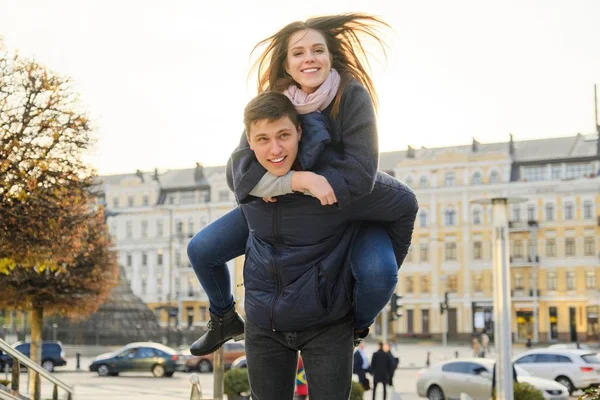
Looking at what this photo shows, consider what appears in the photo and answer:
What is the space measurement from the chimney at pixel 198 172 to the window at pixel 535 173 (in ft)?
105

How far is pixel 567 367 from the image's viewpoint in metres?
29.9

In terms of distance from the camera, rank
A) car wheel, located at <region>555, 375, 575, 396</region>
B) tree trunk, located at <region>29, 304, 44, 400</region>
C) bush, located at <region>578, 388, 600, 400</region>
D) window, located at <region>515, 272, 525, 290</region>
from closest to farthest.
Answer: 1. bush, located at <region>578, 388, 600, 400</region>
2. tree trunk, located at <region>29, 304, 44, 400</region>
3. car wheel, located at <region>555, 375, 575, 396</region>
4. window, located at <region>515, 272, 525, 290</region>

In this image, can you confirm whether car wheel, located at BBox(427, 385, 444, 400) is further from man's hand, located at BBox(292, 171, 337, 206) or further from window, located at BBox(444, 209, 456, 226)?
window, located at BBox(444, 209, 456, 226)

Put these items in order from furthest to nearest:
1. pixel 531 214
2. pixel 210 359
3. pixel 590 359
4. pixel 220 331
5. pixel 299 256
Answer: pixel 531 214 → pixel 210 359 → pixel 590 359 → pixel 220 331 → pixel 299 256

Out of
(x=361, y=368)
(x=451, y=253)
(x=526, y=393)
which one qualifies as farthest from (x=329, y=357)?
(x=451, y=253)

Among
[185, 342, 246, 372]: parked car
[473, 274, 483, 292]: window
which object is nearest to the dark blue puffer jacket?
[185, 342, 246, 372]: parked car

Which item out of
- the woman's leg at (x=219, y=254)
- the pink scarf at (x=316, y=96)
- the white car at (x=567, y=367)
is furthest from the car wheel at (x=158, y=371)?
the pink scarf at (x=316, y=96)

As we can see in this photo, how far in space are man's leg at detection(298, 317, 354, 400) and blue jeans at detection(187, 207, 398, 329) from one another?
0.22 ft

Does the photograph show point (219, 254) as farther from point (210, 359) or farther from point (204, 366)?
point (204, 366)

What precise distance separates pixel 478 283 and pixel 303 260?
7798 centimetres

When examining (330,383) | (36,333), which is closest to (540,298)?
(36,333)

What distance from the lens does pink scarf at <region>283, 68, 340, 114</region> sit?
3.15 meters

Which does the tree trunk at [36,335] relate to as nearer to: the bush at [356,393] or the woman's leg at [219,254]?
the bush at [356,393]

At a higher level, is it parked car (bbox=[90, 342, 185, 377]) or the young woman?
the young woman
